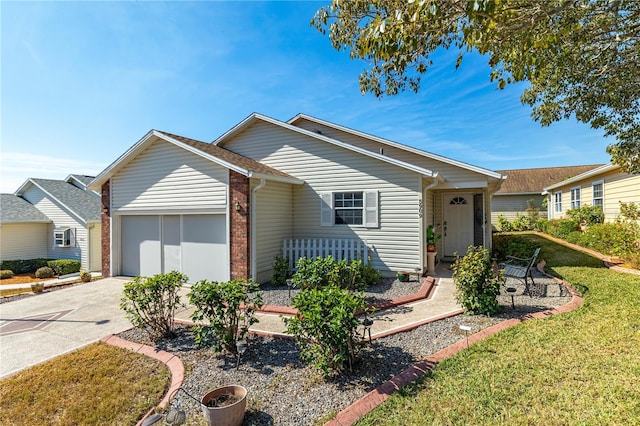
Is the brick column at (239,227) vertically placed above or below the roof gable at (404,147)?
below

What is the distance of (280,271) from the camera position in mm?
8633

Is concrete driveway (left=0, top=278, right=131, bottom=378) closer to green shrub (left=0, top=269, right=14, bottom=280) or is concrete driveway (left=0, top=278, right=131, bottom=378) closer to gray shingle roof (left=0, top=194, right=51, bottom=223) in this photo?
green shrub (left=0, top=269, right=14, bottom=280)

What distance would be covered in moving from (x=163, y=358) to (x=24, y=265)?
19.8m

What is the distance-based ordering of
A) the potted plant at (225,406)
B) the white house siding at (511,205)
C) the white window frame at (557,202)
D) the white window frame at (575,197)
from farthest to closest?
the white house siding at (511,205)
the white window frame at (557,202)
the white window frame at (575,197)
the potted plant at (225,406)

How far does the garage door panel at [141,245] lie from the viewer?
9.70 m

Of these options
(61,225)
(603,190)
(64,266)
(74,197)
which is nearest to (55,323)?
(64,266)

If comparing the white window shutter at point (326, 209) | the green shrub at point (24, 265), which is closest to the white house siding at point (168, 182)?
the white window shutter at point (326, 209)

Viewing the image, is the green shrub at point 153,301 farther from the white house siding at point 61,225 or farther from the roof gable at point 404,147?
the white house siding at point 61,225

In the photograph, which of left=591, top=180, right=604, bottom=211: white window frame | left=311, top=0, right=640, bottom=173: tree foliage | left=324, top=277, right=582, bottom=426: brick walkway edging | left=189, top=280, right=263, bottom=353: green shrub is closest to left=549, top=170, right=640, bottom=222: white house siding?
left=591, top=180, right=604, bottom=211: white window frame

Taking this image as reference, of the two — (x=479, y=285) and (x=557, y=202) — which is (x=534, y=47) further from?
(x=557, y=202)

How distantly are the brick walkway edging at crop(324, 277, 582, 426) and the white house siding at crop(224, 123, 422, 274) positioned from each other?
3550 mm

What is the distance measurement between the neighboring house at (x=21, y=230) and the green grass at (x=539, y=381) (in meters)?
23.9

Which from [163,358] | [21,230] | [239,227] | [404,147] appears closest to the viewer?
[163,358]

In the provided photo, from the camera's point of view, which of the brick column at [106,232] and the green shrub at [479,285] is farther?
the brick column at [106,232]
